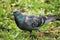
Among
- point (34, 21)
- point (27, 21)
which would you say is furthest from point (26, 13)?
point (27, 21)

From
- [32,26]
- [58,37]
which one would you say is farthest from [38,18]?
[58,37]

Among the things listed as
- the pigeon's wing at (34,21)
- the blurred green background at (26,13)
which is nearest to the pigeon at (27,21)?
the pigeon's wing at (34,21)

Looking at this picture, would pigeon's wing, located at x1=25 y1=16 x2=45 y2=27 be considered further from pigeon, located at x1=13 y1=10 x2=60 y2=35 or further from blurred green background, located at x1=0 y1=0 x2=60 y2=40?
blurred green background, located at x1=0 y1=0 x2=60 y2=40

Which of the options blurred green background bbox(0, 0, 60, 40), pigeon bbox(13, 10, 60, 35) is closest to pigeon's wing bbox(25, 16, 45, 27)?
pigeon bbox(13, 10, 60, 35)

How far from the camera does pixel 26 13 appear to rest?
8.19 metres

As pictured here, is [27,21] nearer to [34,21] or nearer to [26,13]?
[34,21]

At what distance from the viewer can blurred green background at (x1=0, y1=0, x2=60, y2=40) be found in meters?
7.05

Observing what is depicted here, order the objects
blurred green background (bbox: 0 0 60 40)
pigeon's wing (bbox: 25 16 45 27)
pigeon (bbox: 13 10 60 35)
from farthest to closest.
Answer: blurred green background (bbox: 0 0 60 40), pigeon's wing (bbox: 25 16 45 27), pigeon (bbox: 13 10 60 35)

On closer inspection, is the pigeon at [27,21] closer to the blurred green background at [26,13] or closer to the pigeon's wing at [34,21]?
the pigeon's wing at [34,21]

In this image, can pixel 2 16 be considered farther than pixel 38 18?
Yes

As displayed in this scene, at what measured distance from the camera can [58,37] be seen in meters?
7.11

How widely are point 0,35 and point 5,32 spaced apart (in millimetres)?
165

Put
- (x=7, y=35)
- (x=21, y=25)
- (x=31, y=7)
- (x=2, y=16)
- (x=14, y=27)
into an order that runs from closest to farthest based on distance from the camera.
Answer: (x=21, y=25), (x=7, y=35), (x=14, y=27), (x=2, y=16), (x=31, y=7)

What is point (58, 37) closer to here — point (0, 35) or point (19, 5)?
point (0, 35)
